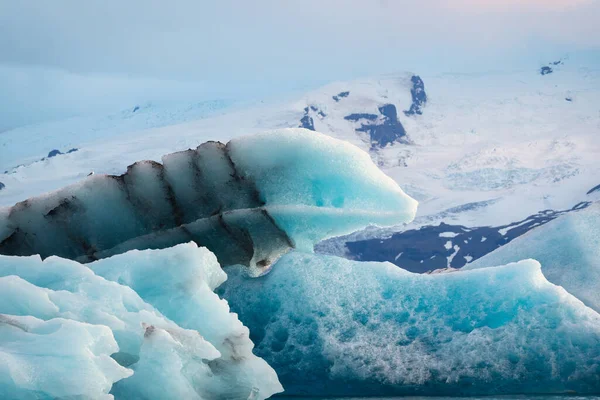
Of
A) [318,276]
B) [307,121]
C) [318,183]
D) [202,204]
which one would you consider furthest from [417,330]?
[307,121]

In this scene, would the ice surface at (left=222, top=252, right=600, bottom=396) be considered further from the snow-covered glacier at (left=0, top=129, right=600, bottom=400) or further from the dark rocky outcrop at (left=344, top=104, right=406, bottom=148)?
the dark rocky outcrop at (left=344, top=104, right=406, bottom=148)

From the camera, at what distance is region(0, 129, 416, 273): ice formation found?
23.6 ft

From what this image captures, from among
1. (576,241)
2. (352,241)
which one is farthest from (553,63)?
(576,241)

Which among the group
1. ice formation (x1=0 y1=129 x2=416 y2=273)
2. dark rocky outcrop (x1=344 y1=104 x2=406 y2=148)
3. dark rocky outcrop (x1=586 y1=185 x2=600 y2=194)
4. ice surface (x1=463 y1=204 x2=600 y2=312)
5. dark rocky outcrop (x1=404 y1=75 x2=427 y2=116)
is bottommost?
dark rocky outcrop (x1=344 y1=104 x2=406 y2=148)

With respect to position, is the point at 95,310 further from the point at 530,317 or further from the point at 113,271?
the point at 530,317

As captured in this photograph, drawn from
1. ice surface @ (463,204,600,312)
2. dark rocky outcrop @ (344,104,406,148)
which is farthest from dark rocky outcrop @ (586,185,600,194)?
ice surface @ (463,204,600,312)

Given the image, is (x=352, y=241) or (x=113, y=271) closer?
(x=113, y=271)

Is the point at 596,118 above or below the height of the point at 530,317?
below

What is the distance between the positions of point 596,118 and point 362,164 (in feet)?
355

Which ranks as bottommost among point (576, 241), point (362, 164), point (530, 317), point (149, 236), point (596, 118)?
point (596, 118)

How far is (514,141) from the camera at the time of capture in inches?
3757

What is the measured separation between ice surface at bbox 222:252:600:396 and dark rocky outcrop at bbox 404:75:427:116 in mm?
115611

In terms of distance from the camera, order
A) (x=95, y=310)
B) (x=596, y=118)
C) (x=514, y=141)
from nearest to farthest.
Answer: (x=95, y=310)
(x=514, y=141)
(x=596, y=118)

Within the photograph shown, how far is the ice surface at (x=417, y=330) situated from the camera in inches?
267
